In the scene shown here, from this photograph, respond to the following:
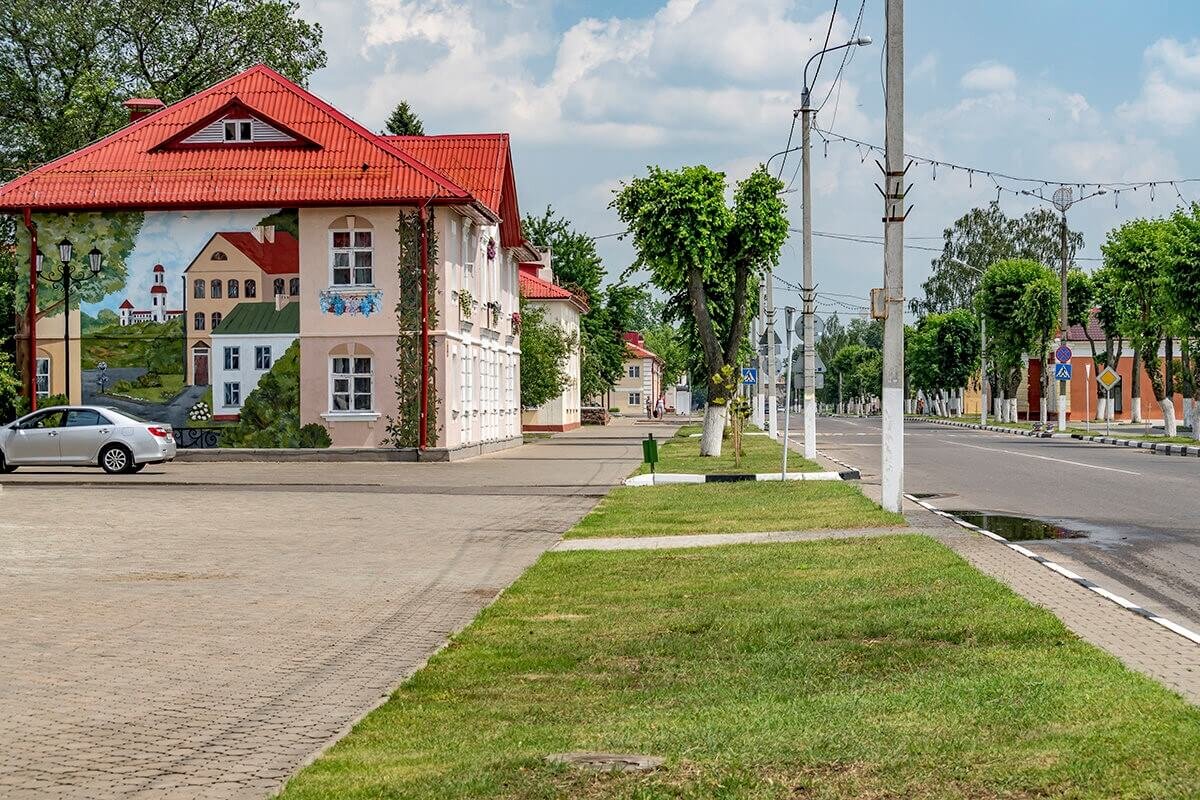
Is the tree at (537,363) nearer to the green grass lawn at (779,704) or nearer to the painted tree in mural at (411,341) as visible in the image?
the painted tree in mural at (411,341)

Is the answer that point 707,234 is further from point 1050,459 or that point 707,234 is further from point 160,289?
point 160,289

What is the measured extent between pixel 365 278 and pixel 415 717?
1307 inches

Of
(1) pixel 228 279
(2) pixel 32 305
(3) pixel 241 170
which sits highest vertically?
(3) pixel 241 170

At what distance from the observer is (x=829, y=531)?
57.9 ft

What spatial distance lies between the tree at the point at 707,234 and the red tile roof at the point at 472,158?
880cm

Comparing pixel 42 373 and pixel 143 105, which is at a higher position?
pixel 143 105

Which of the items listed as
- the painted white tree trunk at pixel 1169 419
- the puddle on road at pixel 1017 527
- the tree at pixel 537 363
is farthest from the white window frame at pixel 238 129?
the painted white tree trunk at pixel 1169 419

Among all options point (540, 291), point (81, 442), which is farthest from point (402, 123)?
point (81, 442)

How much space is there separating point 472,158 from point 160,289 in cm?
1150

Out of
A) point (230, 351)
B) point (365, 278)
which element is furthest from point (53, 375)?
point (365, 278)

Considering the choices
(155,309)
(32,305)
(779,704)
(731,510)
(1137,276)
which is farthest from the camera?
(1137,276)

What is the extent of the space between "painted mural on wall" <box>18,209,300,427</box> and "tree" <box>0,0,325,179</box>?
18.7 metres

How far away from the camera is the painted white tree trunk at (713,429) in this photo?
38.9 meters

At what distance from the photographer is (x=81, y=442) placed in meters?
32.8
